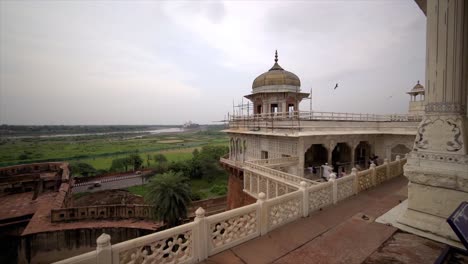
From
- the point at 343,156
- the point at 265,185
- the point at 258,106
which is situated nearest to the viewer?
the point at 265,185

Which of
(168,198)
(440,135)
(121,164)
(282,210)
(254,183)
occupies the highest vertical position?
(440,135)

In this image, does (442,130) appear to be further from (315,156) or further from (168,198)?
(315,156)

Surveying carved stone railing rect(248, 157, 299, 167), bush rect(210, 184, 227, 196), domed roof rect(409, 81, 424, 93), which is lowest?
bush rect(210, 184, 227, 196)

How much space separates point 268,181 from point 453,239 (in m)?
6.73

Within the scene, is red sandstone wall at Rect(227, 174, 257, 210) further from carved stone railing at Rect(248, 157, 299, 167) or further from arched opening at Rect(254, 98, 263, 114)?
arched opening at Rect(254, 98, 263, 114)

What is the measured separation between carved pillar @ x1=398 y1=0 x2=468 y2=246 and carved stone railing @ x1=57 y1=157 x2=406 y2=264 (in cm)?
207

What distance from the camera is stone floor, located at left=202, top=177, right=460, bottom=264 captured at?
3492mm

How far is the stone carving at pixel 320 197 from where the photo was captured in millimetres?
Answer: 5647

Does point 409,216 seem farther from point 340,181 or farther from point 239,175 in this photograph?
point 239,175

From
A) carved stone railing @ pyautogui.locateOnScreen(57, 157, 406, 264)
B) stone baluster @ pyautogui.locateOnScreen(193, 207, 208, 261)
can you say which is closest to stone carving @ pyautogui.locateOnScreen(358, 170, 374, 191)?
carved stone railing @ pyautogui.locateOnScreen(57, 157, 406, 264)

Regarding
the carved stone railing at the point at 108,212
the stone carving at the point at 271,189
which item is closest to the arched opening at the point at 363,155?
the stone carving at the point at 271,189

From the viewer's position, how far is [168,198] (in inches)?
468

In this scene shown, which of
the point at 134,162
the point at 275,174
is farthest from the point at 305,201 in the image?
the point at 134,162

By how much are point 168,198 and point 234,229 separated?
29.2 ft
